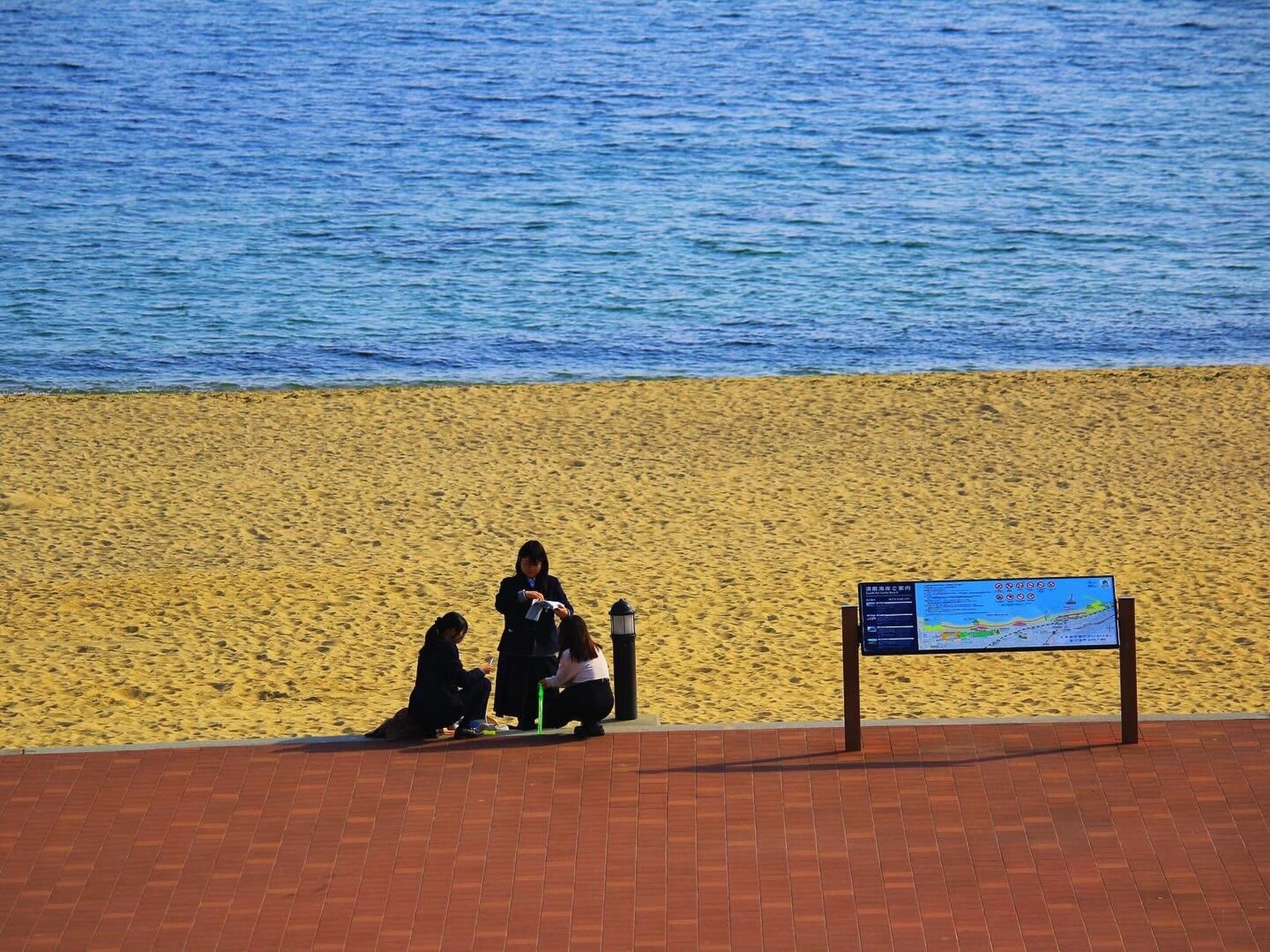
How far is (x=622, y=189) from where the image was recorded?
45.0 meters

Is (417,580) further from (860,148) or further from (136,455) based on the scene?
(860,148)

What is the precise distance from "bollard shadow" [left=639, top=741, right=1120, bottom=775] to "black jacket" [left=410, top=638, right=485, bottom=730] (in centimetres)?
134

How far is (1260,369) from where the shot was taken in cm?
2384

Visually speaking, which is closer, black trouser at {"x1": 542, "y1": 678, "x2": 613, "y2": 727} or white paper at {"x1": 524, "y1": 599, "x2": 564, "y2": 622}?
black trouser at {"x1": 542, "y1": 678, "x2": 613, "y2": 727}

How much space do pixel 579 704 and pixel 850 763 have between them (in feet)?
5.55

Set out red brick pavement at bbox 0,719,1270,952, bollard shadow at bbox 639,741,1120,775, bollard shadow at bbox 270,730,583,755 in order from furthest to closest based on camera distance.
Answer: bollard shadow at bbox 270,730,583,755
bollard shadow at bbox 639,741,1120,775
red brick pavement at bbox 0,719,1270,952

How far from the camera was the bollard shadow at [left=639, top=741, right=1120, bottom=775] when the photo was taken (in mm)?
10203

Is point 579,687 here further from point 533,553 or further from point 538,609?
point 533,553

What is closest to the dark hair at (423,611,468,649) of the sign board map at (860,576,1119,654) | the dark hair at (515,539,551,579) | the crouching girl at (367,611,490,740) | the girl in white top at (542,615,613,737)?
the crouching girl at (367,611,490,740)

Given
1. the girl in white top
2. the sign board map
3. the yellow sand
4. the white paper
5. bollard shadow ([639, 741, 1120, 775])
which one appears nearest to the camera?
bollard shadow ([639, 741, 1120, 775])

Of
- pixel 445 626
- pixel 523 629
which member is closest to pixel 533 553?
pixel 523 629

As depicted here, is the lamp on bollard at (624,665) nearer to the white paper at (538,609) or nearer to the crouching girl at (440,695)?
the white paper at (538,609)

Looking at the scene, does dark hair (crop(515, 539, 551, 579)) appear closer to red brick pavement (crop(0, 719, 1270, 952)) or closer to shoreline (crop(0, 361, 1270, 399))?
red brick pavement (crop(0, 719, 1270, 952))

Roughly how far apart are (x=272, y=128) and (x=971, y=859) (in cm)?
4555
